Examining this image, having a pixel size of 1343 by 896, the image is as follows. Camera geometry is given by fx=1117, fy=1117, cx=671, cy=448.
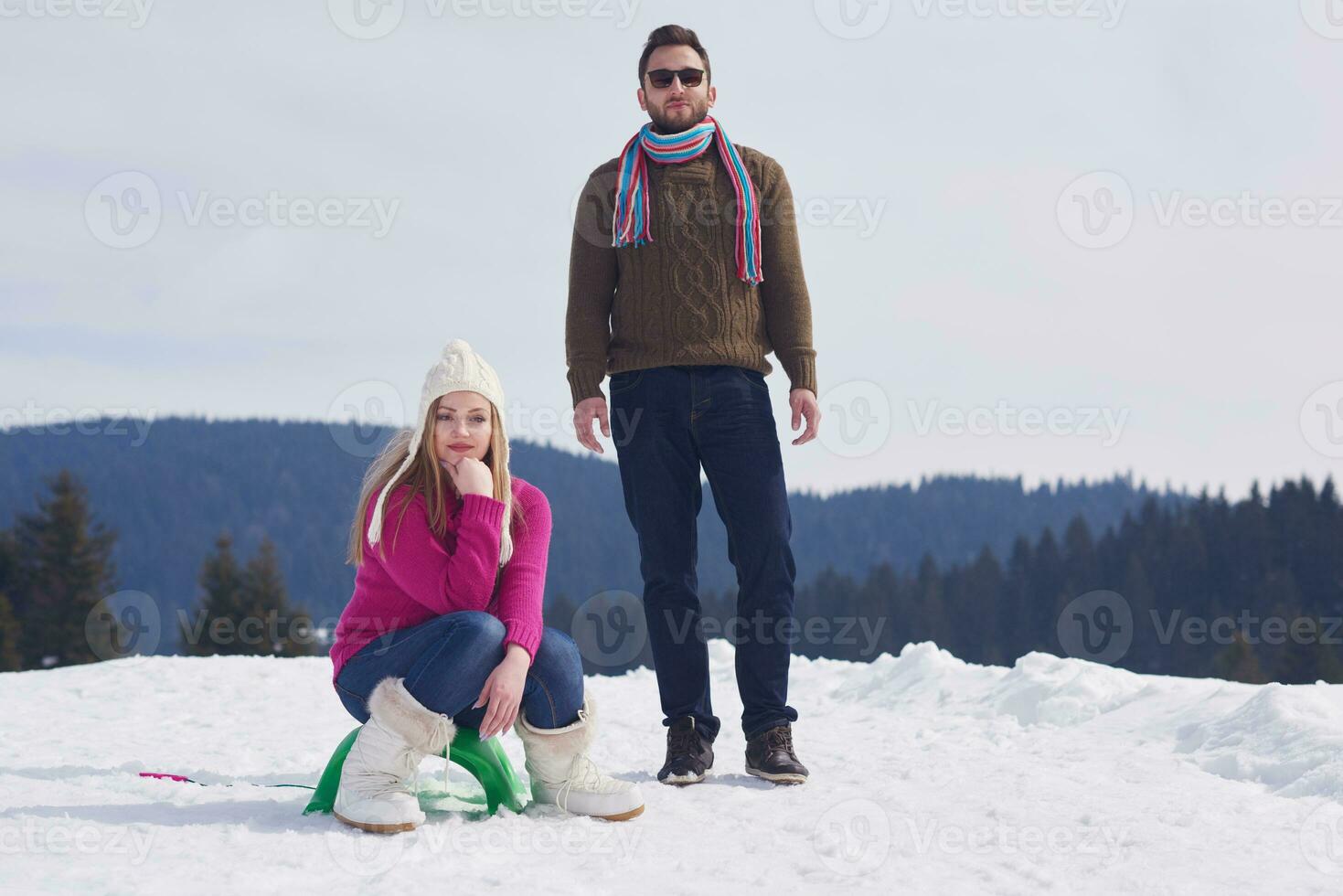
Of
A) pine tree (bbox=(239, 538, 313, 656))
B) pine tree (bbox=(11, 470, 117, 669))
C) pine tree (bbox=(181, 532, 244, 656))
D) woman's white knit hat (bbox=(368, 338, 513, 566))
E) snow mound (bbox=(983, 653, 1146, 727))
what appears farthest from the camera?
pine tree (bbox=(181, 532, 244, 656))

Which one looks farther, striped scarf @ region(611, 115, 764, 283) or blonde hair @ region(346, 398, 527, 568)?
striped scarf @ region(611, 115, 764, 283)

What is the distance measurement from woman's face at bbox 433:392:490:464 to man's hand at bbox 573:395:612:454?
0.75m

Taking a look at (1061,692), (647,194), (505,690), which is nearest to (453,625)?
(505,690)

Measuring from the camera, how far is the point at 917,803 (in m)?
3.45

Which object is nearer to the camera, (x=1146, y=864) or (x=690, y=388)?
(x=1146, y=864)

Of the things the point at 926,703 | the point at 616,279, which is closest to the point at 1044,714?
the point at 926,703

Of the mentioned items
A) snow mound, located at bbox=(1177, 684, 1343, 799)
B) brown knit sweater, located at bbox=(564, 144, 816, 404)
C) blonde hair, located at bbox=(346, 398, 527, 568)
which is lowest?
snow mound, located at bbox=(1177, 684, 1343, 799)

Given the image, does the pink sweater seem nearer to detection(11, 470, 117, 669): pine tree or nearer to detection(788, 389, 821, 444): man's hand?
detection(788, 389, 821, 444): man's hand

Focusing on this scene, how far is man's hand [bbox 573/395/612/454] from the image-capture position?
3887mm

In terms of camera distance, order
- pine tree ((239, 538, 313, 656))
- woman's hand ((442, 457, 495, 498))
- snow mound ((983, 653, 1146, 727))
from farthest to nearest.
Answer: pine tree ((239, 538, 313, 656))
snow mound ((983, 653, 1146, 727))
woman's hand ((442, 457, 495, 498))

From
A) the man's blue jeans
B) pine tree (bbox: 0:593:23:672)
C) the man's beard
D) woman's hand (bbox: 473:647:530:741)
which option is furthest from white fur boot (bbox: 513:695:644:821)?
pine tree (bbox: 0:593:23:672)

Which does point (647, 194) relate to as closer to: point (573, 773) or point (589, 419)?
point (589, 419)

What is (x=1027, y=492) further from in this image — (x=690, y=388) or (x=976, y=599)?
(x=690, y=388)

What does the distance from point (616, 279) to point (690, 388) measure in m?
0.52
